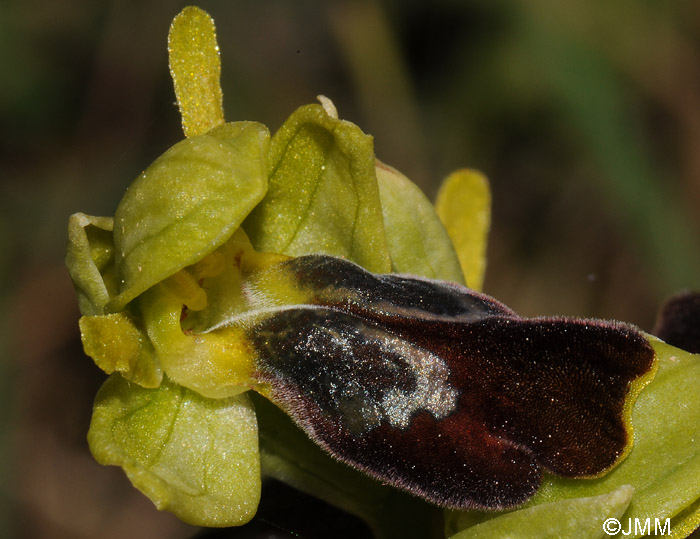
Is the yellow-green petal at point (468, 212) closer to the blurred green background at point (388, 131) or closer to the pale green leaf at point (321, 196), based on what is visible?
the pale green leaf at point (321, 196)

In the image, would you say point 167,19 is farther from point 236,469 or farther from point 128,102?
point 236,469

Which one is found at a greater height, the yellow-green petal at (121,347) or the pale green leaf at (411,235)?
the pale green leaf at (411,235)

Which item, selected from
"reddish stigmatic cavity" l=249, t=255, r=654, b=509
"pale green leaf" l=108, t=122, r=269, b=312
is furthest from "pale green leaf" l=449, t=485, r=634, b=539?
Result: "pale green leaf" l=108, t=122, r=269, b=312

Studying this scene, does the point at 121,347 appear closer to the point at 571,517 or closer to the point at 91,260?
the point at 91,260

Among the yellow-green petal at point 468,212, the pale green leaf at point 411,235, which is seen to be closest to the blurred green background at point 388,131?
the yellow-green petal at point 468,212

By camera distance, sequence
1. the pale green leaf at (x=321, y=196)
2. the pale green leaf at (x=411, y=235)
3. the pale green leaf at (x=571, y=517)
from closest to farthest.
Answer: the pale green leaf at (x=571, y=517) < the pale green leaf at (x=321, y=196) < the pale green leaf at (x=411, y=235)

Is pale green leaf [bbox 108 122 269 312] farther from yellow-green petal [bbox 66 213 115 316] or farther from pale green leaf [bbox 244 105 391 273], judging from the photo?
pale green leaf [bbox 244 105 391 273]
